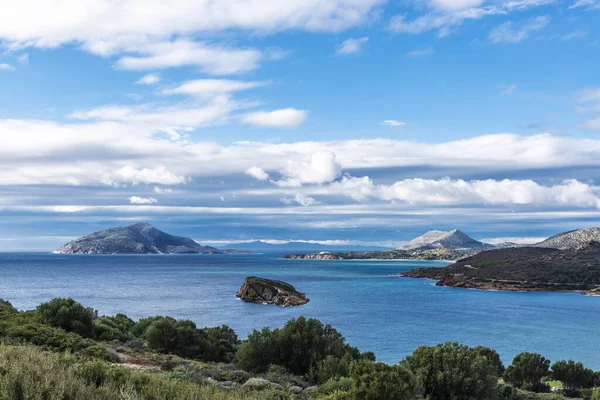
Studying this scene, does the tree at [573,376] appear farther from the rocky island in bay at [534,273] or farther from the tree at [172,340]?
the rocky island in bay at [534,273]

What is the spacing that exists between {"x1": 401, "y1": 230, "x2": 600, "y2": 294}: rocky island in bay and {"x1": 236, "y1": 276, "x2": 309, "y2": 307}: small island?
64.8 meters

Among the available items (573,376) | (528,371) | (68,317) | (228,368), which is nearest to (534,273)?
(573,376)

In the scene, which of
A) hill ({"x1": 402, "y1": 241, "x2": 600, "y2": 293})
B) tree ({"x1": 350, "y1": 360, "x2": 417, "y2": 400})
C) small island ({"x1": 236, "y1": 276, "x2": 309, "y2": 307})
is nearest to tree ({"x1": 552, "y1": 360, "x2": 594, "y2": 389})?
tree ({"x1": 350, "y1": 360, "x2": 417, "y2": 400})

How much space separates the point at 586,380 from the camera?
126 ft

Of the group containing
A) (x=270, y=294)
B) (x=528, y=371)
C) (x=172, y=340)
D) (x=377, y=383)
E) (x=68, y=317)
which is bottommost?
(x=270, y=294)

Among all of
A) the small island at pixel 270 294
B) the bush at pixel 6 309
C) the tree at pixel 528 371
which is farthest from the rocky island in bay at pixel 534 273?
the bush at pixel 6 309

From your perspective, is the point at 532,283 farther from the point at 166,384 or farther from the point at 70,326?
the point at 166,384

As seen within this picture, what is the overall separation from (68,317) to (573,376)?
3820cm

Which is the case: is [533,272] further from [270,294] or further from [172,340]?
[172,340]

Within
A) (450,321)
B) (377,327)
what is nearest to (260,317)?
(377,327)

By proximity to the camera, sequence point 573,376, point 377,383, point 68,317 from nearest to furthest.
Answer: point 377,383
point 68,317
point 573,376

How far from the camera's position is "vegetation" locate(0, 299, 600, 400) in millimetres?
9164

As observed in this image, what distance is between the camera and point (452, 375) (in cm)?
2061

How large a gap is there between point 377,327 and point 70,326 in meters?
46.8
